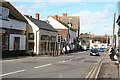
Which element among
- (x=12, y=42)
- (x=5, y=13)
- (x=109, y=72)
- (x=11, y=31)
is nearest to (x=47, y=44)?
(x=12, y=42)

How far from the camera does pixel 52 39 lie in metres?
41.4

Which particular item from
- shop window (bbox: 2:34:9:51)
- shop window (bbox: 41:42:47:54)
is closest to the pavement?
shop window (bbox: 2:34:9:51)

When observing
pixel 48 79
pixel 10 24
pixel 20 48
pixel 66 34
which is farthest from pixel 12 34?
pixel 66 34

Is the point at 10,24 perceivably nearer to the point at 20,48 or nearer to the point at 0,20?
the point at 0,20

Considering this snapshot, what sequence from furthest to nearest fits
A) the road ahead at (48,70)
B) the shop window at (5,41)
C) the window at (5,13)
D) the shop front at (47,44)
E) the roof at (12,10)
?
1. the shop front at (47,44)
2. the roof at (12,10)
3. the shop window at (5,41)
4. the window at (5,13)
5. the road ahead at (48,70)

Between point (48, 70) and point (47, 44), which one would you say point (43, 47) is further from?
point (48, 70)

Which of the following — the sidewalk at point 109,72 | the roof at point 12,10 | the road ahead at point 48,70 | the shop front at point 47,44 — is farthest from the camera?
the shop front at point 47,44

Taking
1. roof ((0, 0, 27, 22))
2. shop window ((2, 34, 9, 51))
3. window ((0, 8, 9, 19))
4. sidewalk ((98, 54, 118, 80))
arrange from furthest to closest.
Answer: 1. roof ((0, 0, 27, 22))
2. shop window ((2, 34, 9, 51))
3. window ((0, 8, 9, 19))
4. sidewalk ((98, 54, 118, 80))

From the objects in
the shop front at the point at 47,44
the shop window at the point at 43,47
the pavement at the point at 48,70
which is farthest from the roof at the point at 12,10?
the pavement at the point at 48,70

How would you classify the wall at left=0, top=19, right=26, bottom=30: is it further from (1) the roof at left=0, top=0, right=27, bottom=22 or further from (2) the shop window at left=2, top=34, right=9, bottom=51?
(2) the shop window at left=2, top=34, right=9, bottom=51

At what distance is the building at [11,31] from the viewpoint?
2488 centimetres

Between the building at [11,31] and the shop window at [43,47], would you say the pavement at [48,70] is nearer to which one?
the building at [11,31]

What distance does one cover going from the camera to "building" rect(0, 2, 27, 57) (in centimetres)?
2488

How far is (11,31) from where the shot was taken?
27.2m
